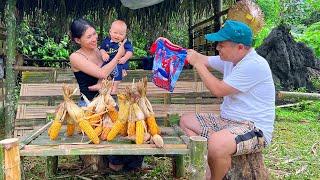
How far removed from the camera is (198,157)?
268 centimetres

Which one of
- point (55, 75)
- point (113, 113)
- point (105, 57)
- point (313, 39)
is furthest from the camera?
point (313, 39)

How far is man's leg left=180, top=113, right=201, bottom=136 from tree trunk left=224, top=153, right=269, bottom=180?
0.37 meters

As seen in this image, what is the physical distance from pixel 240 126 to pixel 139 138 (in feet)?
2.62

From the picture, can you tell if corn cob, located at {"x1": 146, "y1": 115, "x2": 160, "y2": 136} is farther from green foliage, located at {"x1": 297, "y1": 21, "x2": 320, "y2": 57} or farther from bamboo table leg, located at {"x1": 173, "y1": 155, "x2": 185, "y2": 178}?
green foliage, located at {"x1": 297, "y1": 21, "x2": 320, "y2": 57}

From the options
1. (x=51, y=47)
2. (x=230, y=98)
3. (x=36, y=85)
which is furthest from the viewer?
(x=51, y=47)

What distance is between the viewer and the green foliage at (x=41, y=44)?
945cm

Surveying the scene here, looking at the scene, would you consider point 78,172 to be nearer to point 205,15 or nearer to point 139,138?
point 139,138

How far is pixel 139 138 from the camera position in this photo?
9.34 ft

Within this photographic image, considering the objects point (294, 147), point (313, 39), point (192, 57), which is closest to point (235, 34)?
point (192, 57)

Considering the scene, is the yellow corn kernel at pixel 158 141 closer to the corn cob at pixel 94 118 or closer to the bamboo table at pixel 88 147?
the bamboo table at pixel 88 147

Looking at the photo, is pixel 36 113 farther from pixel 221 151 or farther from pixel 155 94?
pixel 221 151

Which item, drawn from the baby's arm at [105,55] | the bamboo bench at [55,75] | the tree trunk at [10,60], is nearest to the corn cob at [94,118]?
the baby's arm at [105,55]

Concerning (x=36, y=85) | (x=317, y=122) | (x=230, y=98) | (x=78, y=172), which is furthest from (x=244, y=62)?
(x=317, y=122)

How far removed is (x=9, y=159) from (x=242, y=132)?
1.60 meters
